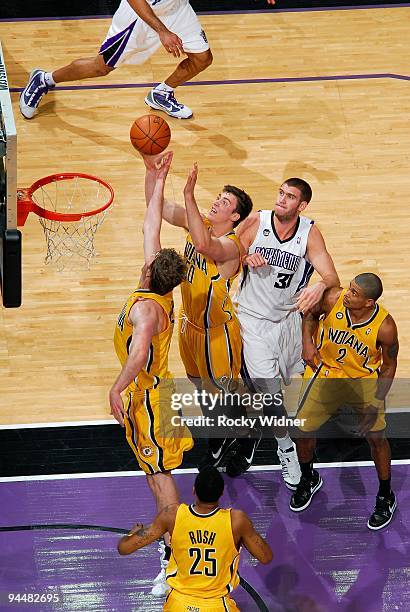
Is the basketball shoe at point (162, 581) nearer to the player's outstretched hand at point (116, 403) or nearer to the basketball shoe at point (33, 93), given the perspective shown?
the player's outstretched hand at point (116, 403)

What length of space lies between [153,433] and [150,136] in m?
2.09

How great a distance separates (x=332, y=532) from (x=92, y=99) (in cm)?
530

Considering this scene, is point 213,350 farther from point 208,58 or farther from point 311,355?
point 208,58

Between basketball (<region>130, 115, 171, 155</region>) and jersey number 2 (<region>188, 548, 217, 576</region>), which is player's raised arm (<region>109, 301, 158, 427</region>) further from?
basketball (<region>130, 115, 171, 155</region>)

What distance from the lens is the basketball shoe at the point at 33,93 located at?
11.2m

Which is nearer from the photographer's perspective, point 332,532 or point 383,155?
point 332,532

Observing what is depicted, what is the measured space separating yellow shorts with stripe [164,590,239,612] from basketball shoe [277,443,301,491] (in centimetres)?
159

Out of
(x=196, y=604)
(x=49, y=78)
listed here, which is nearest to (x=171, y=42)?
(x=49, y=78)

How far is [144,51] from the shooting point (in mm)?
10898

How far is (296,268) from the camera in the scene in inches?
322

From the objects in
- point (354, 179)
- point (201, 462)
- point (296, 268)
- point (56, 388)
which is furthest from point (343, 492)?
point (354, 179)

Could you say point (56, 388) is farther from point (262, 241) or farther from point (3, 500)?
point (262, 241)

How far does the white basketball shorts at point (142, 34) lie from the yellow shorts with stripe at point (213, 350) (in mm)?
3462

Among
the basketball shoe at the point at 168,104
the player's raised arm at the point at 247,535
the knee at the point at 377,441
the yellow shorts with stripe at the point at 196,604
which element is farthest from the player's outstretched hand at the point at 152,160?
the basketball shoe at the point at 168,104
